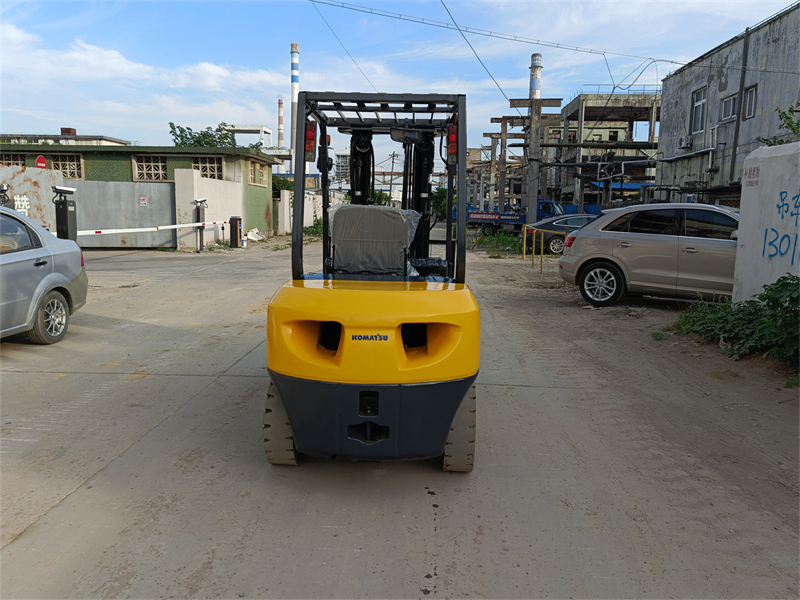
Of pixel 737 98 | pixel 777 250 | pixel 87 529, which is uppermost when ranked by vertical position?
pixel 737 98

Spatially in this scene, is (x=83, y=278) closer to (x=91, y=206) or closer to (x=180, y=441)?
(x=180, y=441)

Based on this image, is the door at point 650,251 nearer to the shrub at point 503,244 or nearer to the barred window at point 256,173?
the shrub at point 503,244

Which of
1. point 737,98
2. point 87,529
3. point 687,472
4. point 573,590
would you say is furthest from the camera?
point 737,98

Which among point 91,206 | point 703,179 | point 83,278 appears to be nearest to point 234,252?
point 91,206

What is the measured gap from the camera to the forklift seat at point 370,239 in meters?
4.38

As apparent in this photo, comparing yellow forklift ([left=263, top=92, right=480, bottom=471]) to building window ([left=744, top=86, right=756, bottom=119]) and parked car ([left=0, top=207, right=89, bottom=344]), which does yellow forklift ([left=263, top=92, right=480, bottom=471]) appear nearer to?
parked car ([left=0, top=207, right=89, bottom=344])

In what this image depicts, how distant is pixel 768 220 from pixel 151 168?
940 inches

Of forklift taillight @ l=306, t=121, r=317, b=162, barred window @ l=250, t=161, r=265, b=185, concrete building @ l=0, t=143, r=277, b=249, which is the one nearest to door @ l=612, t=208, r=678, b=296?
forklift taillight @ l=306, t=121, r=317, b=162

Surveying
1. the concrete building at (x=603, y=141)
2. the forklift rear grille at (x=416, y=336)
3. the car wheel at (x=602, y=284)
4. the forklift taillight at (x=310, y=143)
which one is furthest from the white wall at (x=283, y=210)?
the forklift rear grille at (x=416, y=336)

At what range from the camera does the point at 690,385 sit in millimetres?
6066

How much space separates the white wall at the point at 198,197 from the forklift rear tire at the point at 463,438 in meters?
19.2

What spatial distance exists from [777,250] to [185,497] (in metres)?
6.84

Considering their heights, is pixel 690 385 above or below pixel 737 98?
below

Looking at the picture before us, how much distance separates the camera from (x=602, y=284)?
1036 cm
